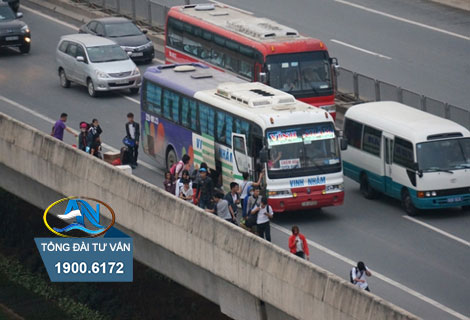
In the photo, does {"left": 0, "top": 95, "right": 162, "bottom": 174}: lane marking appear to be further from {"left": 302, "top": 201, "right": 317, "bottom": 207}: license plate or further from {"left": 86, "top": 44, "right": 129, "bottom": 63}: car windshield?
{"left": 302, "top": 201, "right": 317, "bottom": 207}: license plate

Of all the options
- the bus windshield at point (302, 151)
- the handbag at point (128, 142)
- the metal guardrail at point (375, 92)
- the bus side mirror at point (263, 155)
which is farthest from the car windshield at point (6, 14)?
the bus side mirror at point (263, 155)

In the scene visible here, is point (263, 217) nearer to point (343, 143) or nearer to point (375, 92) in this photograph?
point (343, 143)

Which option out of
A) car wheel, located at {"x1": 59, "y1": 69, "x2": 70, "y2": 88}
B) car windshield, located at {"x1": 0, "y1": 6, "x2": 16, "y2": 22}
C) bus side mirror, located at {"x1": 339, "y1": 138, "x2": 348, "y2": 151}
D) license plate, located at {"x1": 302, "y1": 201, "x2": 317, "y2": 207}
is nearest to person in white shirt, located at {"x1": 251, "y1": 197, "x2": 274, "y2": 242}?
license plate, located at {"x1": 302, "y1": 201, "x2": 317, "y2": 207}

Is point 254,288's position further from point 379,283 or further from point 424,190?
point 424,190

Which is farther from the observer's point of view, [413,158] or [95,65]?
[95,65]

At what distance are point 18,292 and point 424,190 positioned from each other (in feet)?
42.1

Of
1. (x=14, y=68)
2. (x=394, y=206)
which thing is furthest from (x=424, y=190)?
(x=14, y=68)

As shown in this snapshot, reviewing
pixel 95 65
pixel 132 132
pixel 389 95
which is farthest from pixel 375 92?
pixel 95 65

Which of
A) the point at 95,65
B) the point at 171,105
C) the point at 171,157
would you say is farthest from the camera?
the point at 95,65

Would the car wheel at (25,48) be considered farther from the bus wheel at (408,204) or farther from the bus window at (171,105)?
the bus wheel at (408,204)

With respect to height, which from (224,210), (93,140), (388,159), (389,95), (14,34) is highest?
(224,210)

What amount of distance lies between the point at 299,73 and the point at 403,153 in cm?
593

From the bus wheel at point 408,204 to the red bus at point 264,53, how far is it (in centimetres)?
566

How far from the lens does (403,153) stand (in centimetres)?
2791
